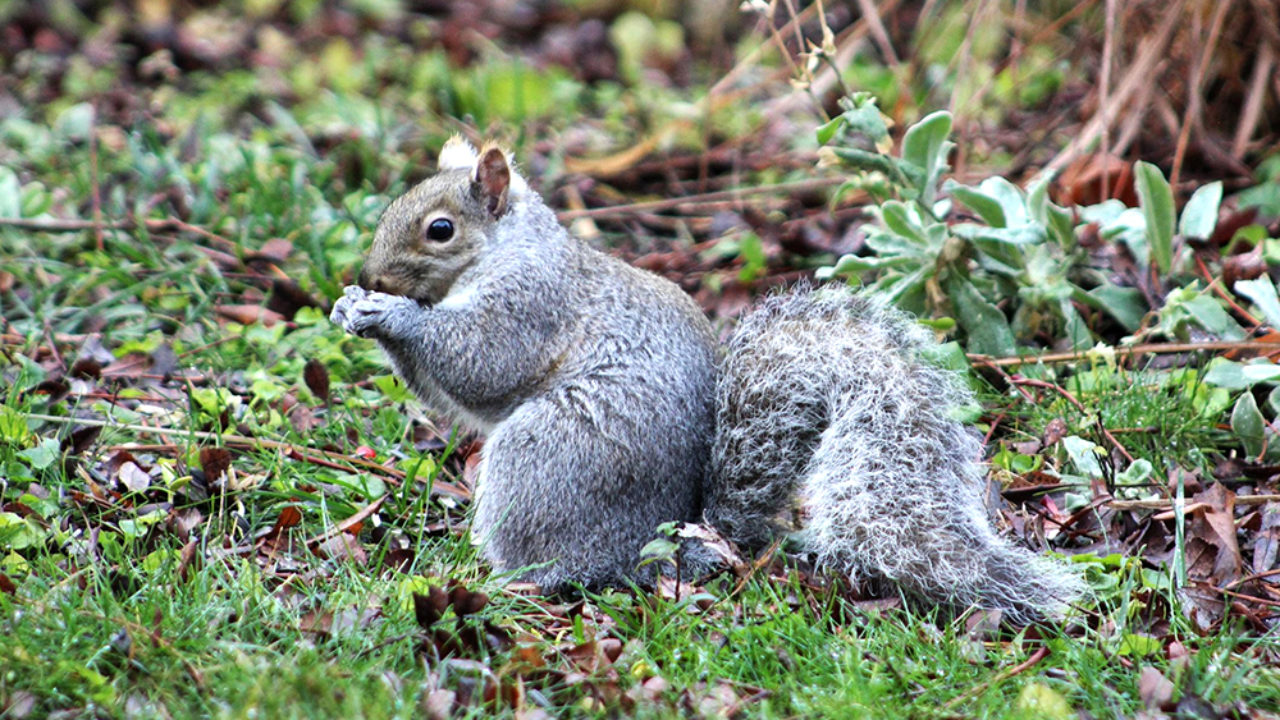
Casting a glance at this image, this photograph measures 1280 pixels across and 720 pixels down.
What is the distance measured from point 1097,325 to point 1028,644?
4.58 feet

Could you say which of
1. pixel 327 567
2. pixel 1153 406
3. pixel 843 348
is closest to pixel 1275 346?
pixel 1153 406

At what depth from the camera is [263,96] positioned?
5.72 meters

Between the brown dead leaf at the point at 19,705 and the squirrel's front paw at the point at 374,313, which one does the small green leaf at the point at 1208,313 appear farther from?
the brown dead leaf at the point at 19,705

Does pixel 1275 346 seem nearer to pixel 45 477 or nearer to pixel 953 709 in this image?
pixel 953 709

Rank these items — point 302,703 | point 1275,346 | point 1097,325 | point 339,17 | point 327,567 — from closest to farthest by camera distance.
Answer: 1. point 302,703
2. point 327,567
3. point 1275,346
4. point 1097,325
5. point 339,17

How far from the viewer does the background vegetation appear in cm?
221

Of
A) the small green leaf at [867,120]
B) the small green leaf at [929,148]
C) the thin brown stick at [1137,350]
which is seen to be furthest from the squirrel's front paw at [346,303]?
the thin brown stick at [1137,350]

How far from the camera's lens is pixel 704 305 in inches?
157

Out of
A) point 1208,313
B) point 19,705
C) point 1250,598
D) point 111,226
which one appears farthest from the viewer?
point 111,226

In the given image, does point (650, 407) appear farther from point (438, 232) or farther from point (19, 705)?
point (19, 705)

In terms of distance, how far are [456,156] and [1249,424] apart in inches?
76.7

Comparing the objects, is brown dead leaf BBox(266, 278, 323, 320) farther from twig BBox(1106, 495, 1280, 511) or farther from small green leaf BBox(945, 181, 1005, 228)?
twig BBox(1106, 495, 1280, 511)

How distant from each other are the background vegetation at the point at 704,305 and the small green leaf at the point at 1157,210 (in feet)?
0.03

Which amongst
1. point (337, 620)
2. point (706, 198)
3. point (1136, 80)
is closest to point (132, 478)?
point (337, 620)
